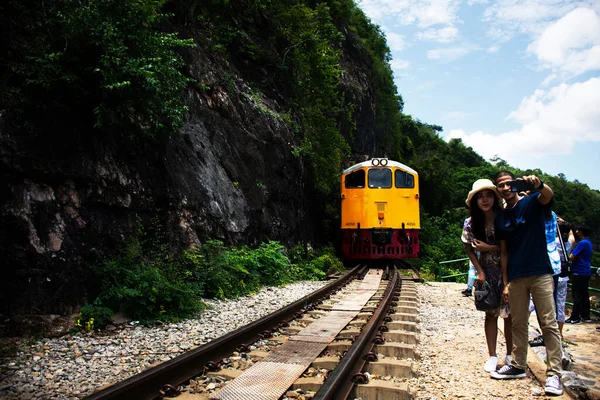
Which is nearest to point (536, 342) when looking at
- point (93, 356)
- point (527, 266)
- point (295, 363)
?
point (527, 266)

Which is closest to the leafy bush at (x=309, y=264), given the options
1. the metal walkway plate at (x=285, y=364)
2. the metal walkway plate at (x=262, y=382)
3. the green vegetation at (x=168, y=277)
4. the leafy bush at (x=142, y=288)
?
the green vegetation at (x=168, y=277)

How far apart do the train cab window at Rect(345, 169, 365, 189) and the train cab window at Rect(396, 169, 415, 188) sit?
1.21 meters

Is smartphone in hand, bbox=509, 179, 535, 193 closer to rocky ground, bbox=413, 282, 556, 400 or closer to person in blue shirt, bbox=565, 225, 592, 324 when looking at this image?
rocky ground, bbox=413, 282, 556, 400

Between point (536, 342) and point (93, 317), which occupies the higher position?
point (93, 317)

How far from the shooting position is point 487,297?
4.25 meters

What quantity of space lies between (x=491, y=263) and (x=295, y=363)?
2.06m

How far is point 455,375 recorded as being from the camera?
4359 mm

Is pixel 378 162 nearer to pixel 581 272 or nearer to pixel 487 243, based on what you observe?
pixel 581 272

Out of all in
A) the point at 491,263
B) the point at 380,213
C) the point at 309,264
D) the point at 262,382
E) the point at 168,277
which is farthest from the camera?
the point at 380,213

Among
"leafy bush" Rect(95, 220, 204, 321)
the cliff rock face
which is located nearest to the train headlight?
the cliff rock face

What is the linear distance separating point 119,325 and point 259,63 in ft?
39.4

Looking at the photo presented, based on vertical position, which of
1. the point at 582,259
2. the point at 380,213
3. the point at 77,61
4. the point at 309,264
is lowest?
the point at 309,264

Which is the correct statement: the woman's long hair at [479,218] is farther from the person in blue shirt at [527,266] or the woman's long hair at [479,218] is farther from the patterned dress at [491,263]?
the person in blue shirt at [527,266]

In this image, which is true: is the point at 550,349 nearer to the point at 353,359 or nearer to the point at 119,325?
the point at 353,359
